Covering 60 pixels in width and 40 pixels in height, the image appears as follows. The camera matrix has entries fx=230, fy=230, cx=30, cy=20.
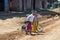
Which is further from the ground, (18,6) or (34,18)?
(34,18)

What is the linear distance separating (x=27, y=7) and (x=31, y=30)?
68.2ft

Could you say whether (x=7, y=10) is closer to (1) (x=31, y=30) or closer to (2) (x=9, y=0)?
(2) (x=9, y=0)

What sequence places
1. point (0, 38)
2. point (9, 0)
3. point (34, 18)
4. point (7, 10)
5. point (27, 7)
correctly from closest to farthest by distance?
1. point (0, 38)
2. point (34, 18)
3. point (7, 10)
4. point (9, 0)
5. point (27, 7)

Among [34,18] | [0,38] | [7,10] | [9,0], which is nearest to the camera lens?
[0,38]

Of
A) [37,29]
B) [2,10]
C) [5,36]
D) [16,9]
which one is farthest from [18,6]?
[5,36]

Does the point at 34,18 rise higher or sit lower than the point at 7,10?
higher

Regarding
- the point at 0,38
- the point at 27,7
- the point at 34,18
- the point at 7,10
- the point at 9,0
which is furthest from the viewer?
the point at 27,7

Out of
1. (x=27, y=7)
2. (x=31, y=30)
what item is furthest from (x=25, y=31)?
(x=27, y=7)

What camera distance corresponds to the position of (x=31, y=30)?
15523mm

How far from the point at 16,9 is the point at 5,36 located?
19.0 m

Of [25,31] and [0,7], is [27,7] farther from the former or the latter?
[25,31]

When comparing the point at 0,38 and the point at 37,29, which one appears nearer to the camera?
the point at 0,38

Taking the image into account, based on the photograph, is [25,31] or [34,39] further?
[25,31]

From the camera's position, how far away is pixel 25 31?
15312 mm
